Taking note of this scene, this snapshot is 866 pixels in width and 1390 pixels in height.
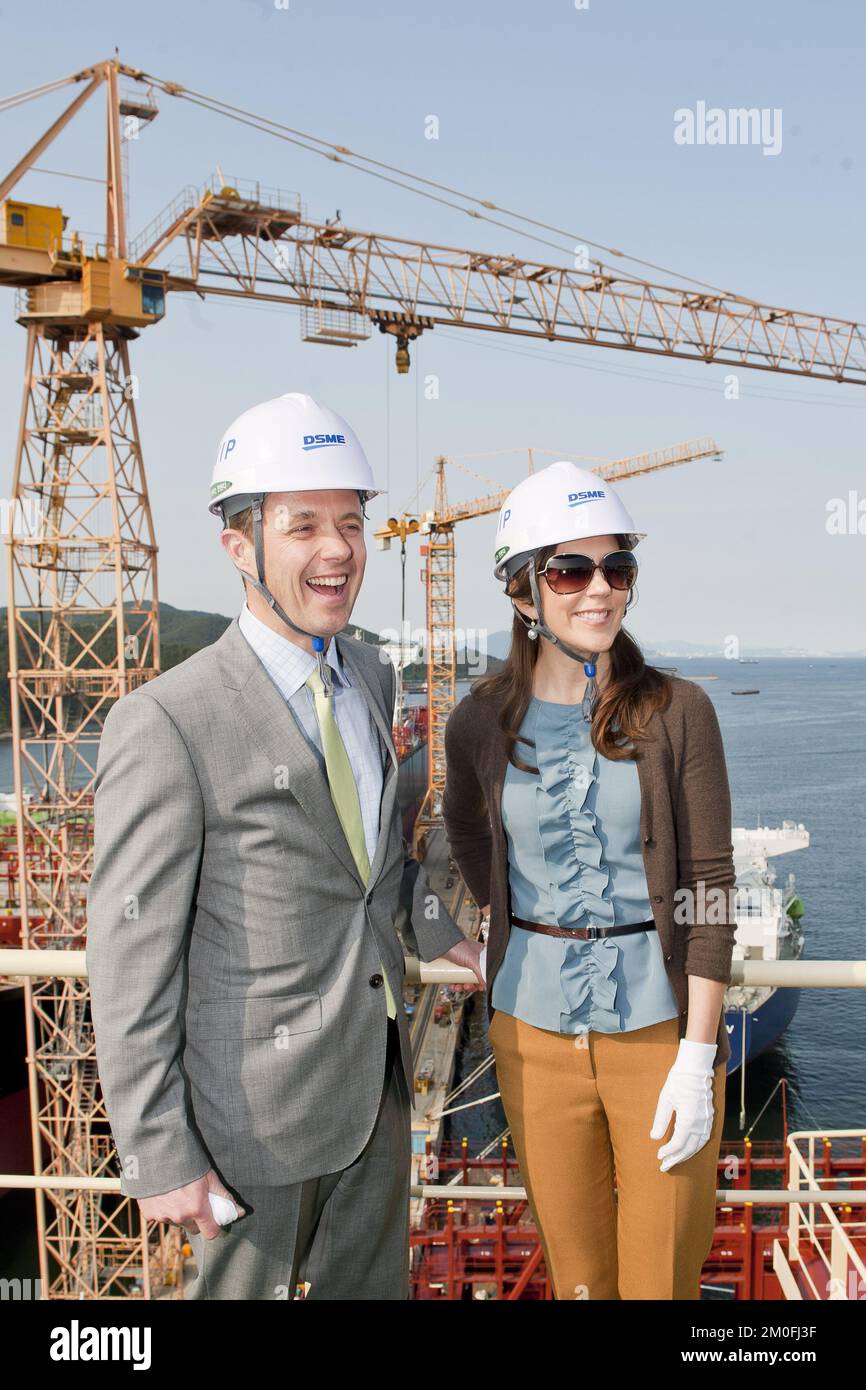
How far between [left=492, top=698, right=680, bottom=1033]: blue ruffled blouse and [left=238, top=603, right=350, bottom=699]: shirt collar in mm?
596

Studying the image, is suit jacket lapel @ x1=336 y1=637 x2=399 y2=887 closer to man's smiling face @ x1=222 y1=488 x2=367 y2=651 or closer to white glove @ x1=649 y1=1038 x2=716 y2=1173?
man's smiling face @ x1=222 y1=488 x2=367 y2=651

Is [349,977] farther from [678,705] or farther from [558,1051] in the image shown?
[678,705]

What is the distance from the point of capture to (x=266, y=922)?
1.94m

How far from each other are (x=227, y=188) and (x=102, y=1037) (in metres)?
24.2

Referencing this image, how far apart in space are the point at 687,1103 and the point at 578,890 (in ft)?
1.65

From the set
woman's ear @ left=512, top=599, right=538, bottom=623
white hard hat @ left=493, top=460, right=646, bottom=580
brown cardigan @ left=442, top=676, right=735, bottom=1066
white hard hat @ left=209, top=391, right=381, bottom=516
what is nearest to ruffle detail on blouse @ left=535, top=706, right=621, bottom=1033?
brown cardigan @ left=442, top=676, right=735, bottom=1066

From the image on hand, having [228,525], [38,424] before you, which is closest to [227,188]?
[38,424]

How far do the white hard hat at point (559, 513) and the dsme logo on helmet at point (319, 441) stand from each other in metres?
0.52

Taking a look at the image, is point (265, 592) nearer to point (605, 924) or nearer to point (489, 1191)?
point (605, 924)

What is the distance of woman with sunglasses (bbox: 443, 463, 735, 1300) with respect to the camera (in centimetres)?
224

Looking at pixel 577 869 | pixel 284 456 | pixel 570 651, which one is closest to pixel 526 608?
pixel 570 651

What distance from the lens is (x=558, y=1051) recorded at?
2303 millimetres

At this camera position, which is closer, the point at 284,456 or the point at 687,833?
the point at 284,456

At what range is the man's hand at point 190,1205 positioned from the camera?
1.82 metres
